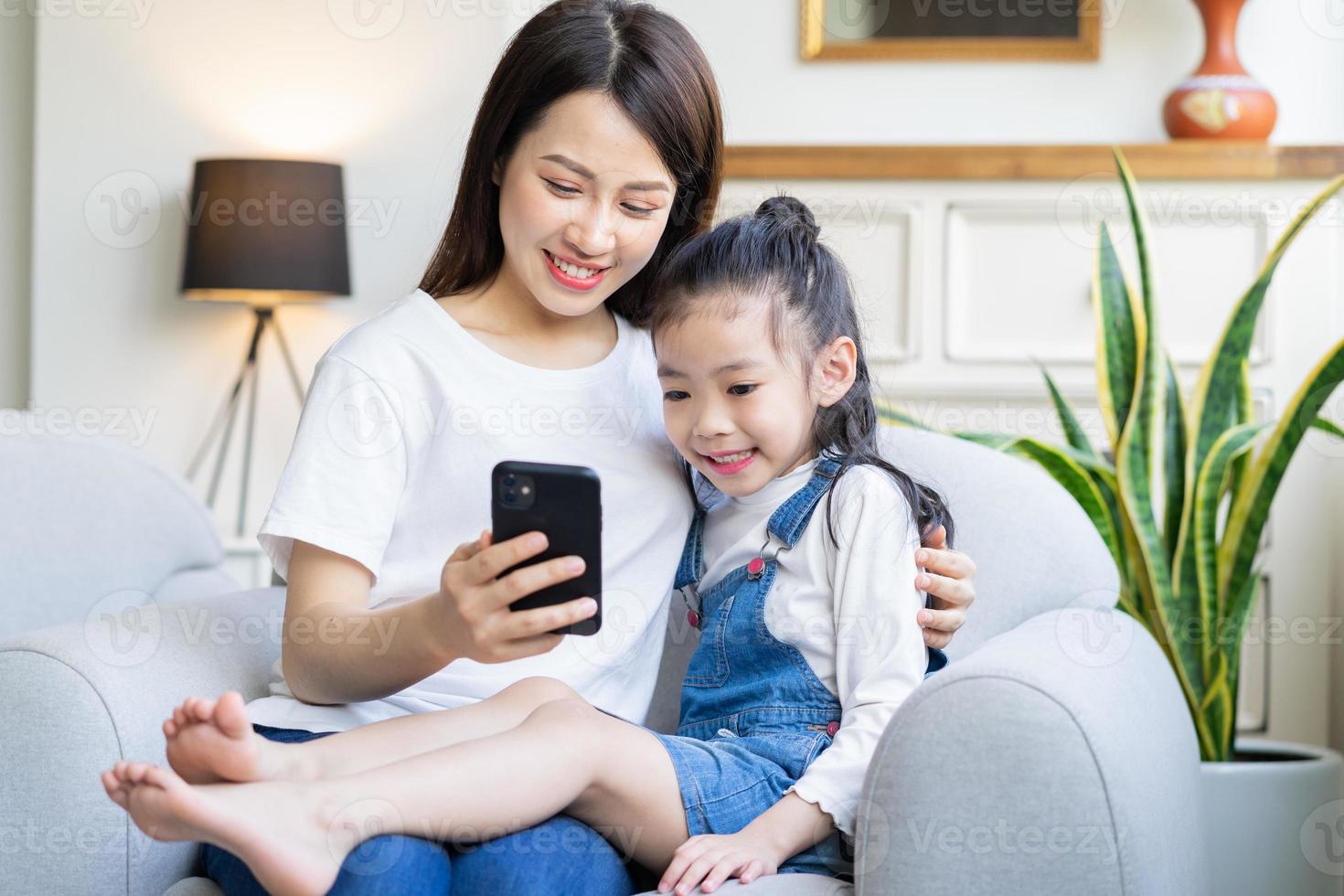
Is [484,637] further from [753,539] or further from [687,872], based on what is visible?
[753,539]

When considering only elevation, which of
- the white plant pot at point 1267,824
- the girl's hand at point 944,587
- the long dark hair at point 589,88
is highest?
the long dark hair at point 589,88

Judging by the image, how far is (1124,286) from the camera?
82.5 inches

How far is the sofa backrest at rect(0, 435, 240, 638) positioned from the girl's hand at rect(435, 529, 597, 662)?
0.83m

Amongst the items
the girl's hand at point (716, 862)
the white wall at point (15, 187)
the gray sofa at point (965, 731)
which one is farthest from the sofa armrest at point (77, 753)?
the white wall at point (15, 187)

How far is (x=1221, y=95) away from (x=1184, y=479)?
3.36ft

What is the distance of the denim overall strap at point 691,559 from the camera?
1386 millimetres

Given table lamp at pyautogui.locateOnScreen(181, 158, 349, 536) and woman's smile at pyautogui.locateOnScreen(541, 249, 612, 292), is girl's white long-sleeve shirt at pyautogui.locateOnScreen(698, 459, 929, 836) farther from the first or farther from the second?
table lamp at pyautogui.locateOnScreen(181, 158, 349, 536)

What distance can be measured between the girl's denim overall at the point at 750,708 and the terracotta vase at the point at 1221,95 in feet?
5.91

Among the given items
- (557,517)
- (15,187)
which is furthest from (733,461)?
(15,187)

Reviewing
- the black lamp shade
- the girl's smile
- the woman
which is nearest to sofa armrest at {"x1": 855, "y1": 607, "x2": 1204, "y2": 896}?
the woman

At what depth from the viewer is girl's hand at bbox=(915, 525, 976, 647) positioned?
1.21 meters

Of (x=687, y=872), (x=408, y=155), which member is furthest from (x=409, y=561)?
(x=408, y=155)

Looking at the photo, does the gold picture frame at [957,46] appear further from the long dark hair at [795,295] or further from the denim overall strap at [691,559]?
the denim overall strap at [691,559]

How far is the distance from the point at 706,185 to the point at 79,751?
811 mm
